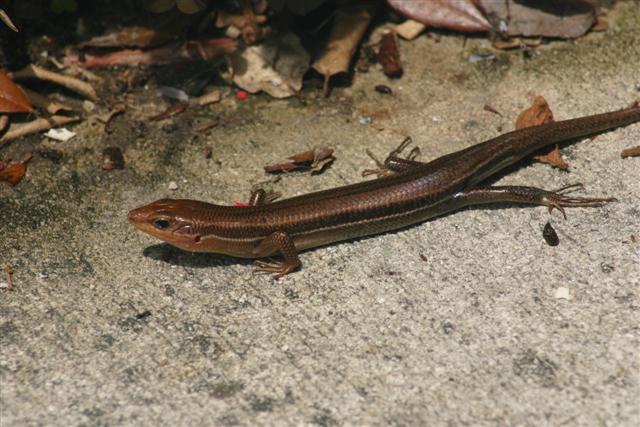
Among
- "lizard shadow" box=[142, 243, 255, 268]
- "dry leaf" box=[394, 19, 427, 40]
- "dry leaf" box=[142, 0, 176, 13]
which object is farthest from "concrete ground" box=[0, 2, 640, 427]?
"dry leaf" box=[142, 0, 176, 13]

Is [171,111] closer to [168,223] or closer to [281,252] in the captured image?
[168,223]

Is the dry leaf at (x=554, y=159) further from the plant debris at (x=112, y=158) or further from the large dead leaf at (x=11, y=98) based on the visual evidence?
the large dead leaf at (x=11, y=98)

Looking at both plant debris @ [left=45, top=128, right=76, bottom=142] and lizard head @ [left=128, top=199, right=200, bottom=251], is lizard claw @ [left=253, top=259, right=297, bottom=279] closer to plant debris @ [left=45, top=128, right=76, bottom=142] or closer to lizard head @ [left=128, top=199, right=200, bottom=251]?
lizard head @ [left=128, top=199, right=200, bottom=251]

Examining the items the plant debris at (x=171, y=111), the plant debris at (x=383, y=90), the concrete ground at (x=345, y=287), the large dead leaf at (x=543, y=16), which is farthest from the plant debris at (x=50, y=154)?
the large dead leaf at (x=543, y=16)

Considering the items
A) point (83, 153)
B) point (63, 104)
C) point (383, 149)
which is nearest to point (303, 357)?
point (383, 149)

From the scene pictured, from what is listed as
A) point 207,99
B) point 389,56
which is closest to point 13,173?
point 207,99
